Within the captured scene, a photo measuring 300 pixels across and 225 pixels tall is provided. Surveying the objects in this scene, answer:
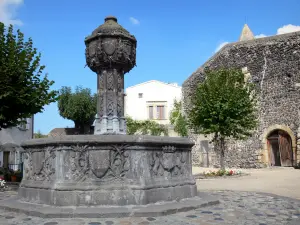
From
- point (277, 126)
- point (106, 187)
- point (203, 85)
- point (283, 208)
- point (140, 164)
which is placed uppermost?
point (203, 85)

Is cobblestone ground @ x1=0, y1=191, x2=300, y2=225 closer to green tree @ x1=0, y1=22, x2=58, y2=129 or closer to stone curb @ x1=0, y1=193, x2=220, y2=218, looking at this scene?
stone curb @ x1=0, y1=193, x2=220, y2=218

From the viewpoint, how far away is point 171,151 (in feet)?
20.5

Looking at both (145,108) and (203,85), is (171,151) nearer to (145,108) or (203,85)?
(203,85)

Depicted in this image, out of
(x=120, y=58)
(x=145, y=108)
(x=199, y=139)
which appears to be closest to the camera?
(x=120, y=58)

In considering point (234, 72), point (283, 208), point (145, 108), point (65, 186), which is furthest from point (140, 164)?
point (145, 108)

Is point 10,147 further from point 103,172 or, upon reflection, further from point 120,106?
point 103,172

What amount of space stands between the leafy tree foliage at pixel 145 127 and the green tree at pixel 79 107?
4255mm

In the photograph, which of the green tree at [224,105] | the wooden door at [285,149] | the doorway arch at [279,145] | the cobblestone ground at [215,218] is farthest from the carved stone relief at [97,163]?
the wooden door at [285,149]

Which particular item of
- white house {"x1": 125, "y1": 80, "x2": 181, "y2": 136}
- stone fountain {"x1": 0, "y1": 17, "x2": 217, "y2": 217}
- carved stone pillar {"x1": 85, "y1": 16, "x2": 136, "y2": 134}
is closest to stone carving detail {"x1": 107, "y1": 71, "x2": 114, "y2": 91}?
carved stone pillar {"x1": 85, "y1": 16, "x2": 136, "y2": 134}

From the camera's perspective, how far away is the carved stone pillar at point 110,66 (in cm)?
684

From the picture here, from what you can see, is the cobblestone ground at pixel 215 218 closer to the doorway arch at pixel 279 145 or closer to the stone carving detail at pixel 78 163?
the stone carving detail at pixel 78 163

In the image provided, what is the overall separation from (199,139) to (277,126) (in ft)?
23.5

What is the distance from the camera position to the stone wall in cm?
2002

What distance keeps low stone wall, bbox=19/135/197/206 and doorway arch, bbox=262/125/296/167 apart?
631 inches
